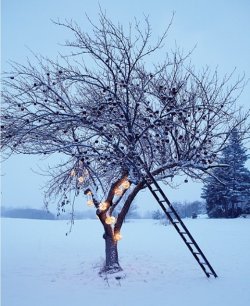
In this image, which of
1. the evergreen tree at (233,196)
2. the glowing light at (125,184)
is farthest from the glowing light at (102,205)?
the evergreen tree at (233,196)

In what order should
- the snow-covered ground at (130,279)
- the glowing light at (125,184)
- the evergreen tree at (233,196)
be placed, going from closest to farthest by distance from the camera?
the snow-covered ground at (130,279), the glowing light at (125,184), the evergreen tree at (233,196)

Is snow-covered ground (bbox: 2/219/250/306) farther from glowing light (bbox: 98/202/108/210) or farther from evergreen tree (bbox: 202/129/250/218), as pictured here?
evergreen tree (bbox: 202/129/250/218)

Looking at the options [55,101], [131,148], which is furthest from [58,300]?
[55,101]

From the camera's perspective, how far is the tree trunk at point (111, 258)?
10.4 metres

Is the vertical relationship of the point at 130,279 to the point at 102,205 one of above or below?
below

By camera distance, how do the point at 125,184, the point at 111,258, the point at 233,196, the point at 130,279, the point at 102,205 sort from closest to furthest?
the point at 130,279, the point at 102,205, the point at 125,184, the point at 111,258, the point at 233,196

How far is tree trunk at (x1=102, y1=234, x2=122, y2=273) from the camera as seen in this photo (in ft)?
34.1

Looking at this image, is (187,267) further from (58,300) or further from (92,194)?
(58,300)

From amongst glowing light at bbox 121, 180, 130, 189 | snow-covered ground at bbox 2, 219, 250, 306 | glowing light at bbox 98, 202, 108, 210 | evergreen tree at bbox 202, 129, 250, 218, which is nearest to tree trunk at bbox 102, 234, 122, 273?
snow-covered ground at bbox 2, 219, 250, 306

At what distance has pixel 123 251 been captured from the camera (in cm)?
1554

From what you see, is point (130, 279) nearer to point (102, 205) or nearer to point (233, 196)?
point (102, 205)

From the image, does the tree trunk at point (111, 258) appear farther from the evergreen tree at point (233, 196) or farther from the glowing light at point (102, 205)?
the evergreen tree at point (233, 196)

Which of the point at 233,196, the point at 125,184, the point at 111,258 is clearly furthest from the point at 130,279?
the point at 233,196

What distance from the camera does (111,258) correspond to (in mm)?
10586
